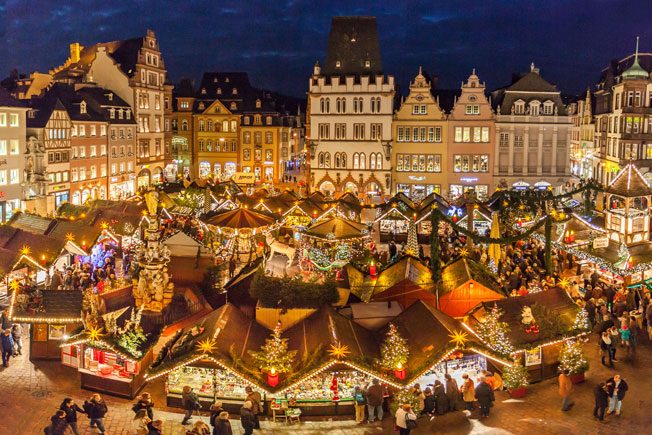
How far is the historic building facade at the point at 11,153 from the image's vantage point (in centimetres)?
4241

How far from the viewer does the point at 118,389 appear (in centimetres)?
1638

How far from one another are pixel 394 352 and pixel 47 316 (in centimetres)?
943

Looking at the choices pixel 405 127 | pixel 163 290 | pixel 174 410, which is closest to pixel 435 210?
pixel 163 290

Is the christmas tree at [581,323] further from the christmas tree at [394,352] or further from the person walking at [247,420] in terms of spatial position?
the person walking at [247,420]

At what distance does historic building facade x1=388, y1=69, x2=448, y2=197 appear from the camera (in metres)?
55.8

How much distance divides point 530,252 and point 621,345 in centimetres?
991

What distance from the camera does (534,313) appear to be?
1759cm

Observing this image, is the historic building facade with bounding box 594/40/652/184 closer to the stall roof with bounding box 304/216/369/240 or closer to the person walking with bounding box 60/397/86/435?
the stall roof with bounding box 304/216/369/240

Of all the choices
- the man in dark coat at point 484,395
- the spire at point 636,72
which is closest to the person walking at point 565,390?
the man in dark coat at point 484,395

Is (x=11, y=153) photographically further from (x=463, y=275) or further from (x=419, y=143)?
(x=463, y=275)

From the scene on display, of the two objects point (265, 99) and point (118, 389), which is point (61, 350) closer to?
point (118, 389)

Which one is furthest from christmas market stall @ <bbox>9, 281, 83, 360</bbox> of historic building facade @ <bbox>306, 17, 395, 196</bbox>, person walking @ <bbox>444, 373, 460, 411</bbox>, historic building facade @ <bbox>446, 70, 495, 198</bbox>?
historic building facade @ <bbox>446, 70, 495, 198</bbox>

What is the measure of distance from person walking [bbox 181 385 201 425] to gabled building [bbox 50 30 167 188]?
4468 centimetres

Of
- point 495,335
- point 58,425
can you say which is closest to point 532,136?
point 495,335
